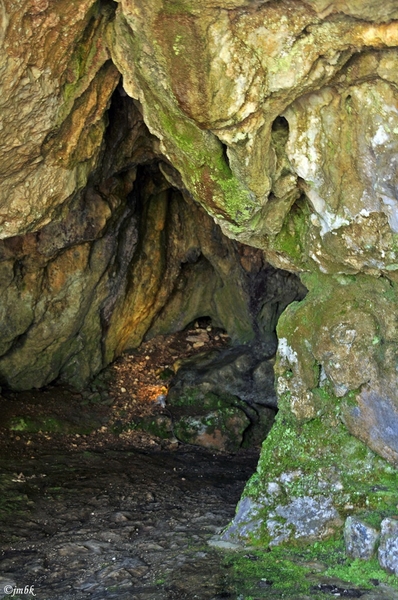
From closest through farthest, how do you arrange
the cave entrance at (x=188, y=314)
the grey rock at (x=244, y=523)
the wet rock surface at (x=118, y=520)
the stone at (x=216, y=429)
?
the wet rock surface at (x=118, y=520)
the grey rock at (x=244, y=523)
the stone at (x=216, y=429)
the cave entrance at (x=188, y=314)

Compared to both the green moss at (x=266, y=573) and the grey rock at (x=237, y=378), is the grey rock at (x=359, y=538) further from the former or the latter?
the grey rock at (x=237, y=378)

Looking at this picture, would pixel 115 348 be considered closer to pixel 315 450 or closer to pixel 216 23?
pixel 315 450

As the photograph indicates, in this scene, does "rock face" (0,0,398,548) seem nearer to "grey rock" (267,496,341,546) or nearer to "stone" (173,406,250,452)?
"grey rock" (267,496,341,546)

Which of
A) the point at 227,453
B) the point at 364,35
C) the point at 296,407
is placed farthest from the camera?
the point at 227,453

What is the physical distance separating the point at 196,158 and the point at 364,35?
200cm

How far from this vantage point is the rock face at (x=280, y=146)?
16.6ft

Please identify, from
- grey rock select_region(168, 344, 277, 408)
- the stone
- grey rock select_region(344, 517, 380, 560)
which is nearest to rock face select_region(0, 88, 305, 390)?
grey rock select_region(168, 344, 277, 408)

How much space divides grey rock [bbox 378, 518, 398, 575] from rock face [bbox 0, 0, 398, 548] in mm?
661

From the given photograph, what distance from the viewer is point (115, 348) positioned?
42.9ft

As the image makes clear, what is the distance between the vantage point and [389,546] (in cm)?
549

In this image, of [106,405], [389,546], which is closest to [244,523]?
[389,546]

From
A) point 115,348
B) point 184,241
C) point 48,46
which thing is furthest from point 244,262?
point 48,46

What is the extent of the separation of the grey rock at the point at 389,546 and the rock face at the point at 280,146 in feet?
2.17

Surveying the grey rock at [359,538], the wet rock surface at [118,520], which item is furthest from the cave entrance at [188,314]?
the grey rock at [359,538]
